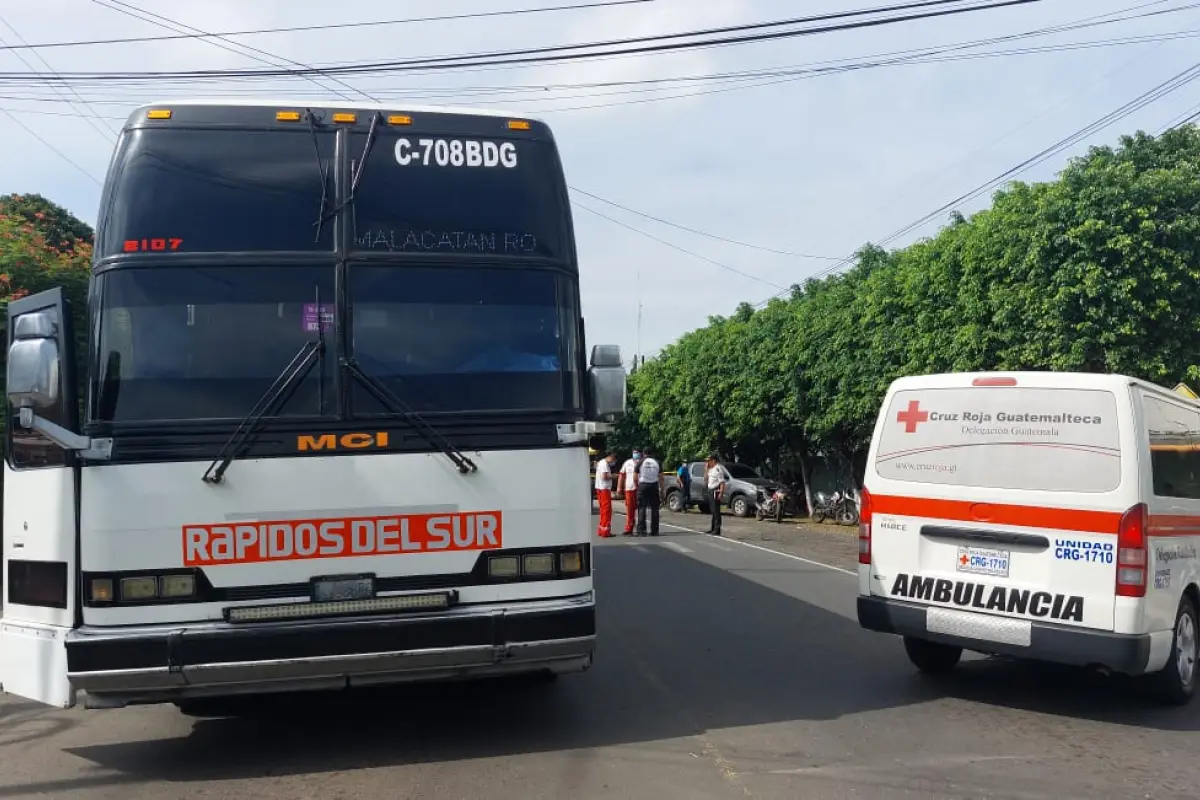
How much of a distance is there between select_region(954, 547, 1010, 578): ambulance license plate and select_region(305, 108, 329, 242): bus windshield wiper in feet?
15.4

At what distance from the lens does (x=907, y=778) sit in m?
6.00

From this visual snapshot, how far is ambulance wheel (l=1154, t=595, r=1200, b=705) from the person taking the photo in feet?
24.3

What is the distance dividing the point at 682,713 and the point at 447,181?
12.1 feet

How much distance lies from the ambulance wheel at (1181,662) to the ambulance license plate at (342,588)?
201 inches

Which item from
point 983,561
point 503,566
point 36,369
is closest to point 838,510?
point 983,561

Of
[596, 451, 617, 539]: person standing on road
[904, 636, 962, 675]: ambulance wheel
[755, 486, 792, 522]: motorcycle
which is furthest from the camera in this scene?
[755, 486, 792, 522]: motorcycle

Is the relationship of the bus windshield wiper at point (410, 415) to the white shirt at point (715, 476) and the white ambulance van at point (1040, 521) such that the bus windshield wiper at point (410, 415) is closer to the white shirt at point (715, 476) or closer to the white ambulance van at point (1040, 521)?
the white ambulance van at point (1040, 521)

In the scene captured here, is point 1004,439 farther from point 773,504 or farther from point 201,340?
point 773,504

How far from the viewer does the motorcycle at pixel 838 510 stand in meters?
27.4

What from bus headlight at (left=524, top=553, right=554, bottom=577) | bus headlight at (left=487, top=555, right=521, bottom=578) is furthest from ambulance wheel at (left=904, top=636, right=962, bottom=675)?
bus headlight at (left=487, top=555, right=521, bottom=578)

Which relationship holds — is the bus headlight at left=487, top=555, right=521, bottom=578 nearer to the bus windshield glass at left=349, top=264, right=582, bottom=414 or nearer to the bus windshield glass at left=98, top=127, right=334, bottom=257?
the bus windshield glass at left=349, top=264, right=582, bottom=414

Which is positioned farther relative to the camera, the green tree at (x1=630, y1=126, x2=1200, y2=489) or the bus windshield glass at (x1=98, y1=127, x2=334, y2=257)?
the green tree at (x1=630, y1=126, x2=1200, y2=489)

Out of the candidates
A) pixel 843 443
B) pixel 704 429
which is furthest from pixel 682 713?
pixel 704 429

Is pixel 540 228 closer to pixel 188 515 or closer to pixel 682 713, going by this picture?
pixel 188 515
